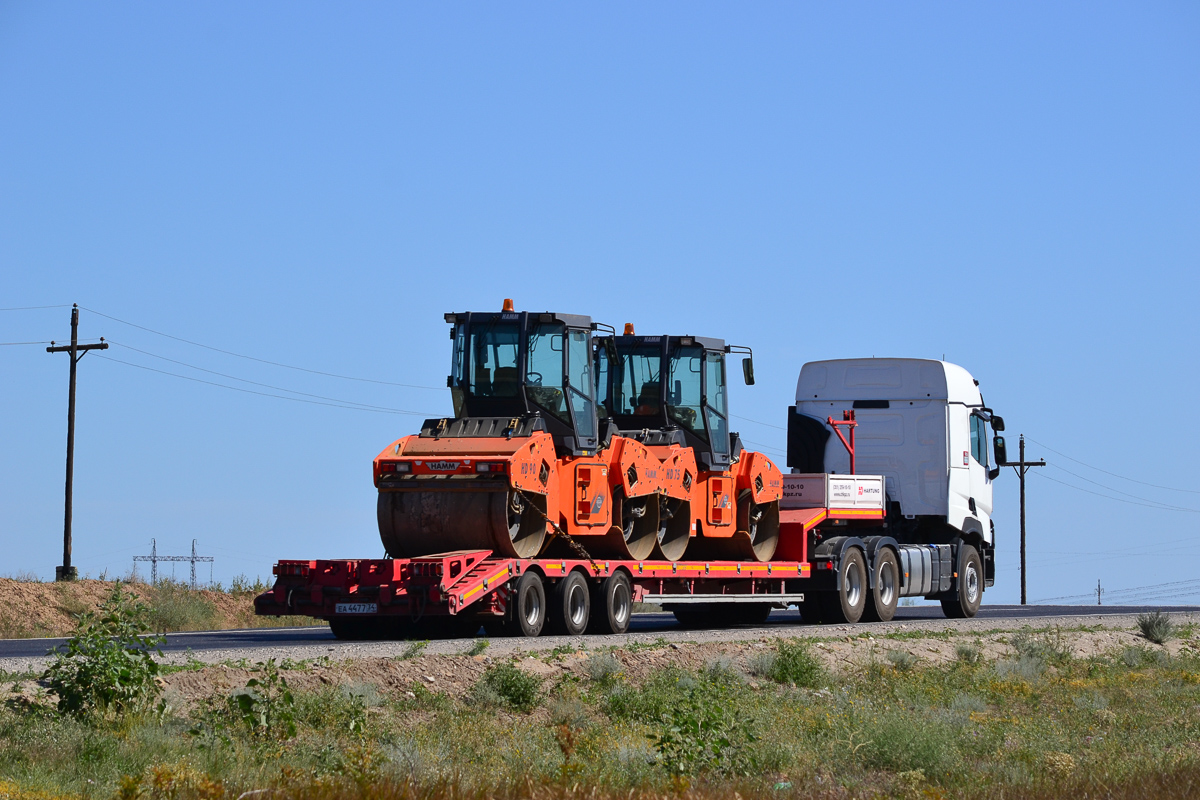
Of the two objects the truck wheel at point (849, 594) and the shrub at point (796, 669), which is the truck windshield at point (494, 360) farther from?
the truck wheel at point (849, 594)

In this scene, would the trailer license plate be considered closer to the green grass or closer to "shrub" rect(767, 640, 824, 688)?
the green grass

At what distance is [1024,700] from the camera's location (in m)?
16.3

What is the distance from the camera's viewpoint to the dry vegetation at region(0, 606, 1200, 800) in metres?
9.98

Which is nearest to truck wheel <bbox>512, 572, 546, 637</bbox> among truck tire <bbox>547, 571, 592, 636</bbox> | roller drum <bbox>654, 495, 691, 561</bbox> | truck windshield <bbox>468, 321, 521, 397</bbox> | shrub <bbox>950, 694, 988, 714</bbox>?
truck tire <bbox>547, 571, 592, 636</bbox>

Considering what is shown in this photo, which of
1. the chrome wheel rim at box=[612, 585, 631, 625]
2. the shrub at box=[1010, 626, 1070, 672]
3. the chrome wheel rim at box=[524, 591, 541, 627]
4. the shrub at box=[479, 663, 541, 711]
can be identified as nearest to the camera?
the shrub at box=[479, 663, 541, 711]

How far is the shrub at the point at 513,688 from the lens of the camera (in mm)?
14312

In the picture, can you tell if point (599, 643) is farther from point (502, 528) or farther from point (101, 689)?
point (101, 689)

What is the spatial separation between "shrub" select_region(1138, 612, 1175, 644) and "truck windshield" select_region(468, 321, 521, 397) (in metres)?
11.4

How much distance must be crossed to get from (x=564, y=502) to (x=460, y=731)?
8826 mm

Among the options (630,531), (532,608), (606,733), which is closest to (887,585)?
(630,531)

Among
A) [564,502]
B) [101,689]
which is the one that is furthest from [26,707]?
[564,502]

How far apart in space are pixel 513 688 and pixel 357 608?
504 cm

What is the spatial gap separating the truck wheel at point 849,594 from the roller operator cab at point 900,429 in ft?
6.66

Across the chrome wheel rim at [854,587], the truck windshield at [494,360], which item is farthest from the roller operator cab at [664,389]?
the chrome wheel rim at [854,587]
